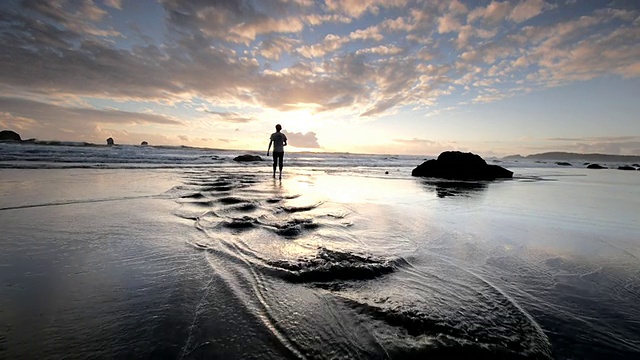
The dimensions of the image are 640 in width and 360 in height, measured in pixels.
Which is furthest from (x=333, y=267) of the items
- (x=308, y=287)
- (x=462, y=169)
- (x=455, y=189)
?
(x=462, y=169)

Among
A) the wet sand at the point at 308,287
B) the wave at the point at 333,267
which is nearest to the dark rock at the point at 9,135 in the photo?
the wet sand at the point at 308,287

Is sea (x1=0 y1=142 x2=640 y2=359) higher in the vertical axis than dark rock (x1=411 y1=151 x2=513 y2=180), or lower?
lower

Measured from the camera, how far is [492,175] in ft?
45.6

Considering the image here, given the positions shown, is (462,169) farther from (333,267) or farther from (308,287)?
(308,287)

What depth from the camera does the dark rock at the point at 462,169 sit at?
13.9m

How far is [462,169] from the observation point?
1409cm

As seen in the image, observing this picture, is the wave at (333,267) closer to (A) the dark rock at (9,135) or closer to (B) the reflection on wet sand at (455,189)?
(B) the reflection on wet sand at (455,189)

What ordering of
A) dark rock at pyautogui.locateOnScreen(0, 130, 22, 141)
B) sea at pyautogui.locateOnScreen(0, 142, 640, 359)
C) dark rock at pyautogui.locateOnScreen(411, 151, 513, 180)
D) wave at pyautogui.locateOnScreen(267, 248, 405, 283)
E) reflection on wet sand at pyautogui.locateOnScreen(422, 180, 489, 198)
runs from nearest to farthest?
sea at pyautogui.locateOnScreen(0, 142, 640, 359), wave at pyautogui.locateOnScreen(267, 248, 405, 283), reflection on wet sand at pyautogui.locateOnScreen(422, 180, 489, 198), dark rock at pyautogui.locateOnScreen(411, 151, 513, 180), dark rock at pyautogui.locateOnScreen(0, 130, 22, 141)

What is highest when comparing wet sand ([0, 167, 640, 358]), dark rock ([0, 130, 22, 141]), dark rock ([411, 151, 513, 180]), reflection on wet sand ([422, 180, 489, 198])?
dark rock ([0, 130, 22, 141])

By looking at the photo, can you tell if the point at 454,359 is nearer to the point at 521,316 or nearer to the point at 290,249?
the point at 521,316

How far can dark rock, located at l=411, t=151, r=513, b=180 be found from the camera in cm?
1394

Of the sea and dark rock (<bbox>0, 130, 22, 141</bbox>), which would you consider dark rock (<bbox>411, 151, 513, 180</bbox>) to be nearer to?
the sea

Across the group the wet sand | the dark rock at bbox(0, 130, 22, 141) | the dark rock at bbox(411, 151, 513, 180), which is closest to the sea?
the wet sand

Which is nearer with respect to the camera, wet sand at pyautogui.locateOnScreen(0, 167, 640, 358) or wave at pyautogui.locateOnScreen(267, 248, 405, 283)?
wet sand at pyautogui.locateOnScreen(0, 167, 640, 358)
